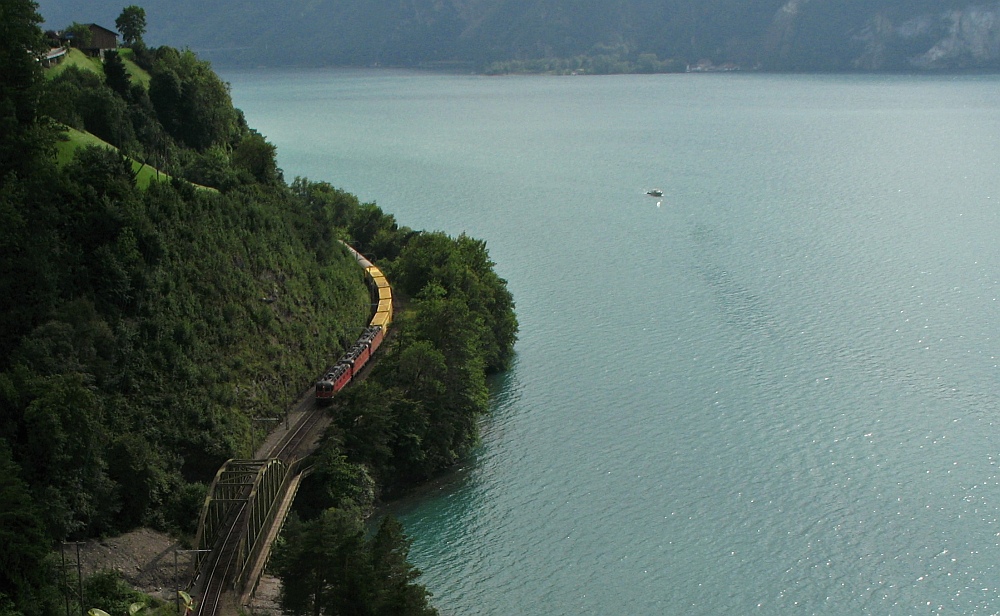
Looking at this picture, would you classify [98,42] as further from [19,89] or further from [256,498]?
[256,498]

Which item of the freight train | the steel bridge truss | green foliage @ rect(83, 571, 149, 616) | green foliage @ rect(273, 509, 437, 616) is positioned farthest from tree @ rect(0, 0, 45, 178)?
green foliage @ rect(273, 509, 437, 616)

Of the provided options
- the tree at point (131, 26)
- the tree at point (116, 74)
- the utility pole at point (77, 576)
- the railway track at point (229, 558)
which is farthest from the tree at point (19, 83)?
the tree at point (131, 26)

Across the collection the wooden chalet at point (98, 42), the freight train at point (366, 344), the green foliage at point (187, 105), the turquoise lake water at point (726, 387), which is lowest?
the turquoise lake water at point (726, 387)

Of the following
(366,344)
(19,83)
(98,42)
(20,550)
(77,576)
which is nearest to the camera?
(20,550)

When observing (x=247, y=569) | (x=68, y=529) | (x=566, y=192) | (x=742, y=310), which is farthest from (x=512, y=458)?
(x=566, y=192)

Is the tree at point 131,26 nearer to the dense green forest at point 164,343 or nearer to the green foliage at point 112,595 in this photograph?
the dense green forest at point 164,343

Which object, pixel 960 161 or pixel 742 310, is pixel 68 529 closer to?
pixel 742 310

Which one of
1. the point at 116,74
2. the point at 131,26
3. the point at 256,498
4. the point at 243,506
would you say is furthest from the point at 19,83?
the point at 131,26
